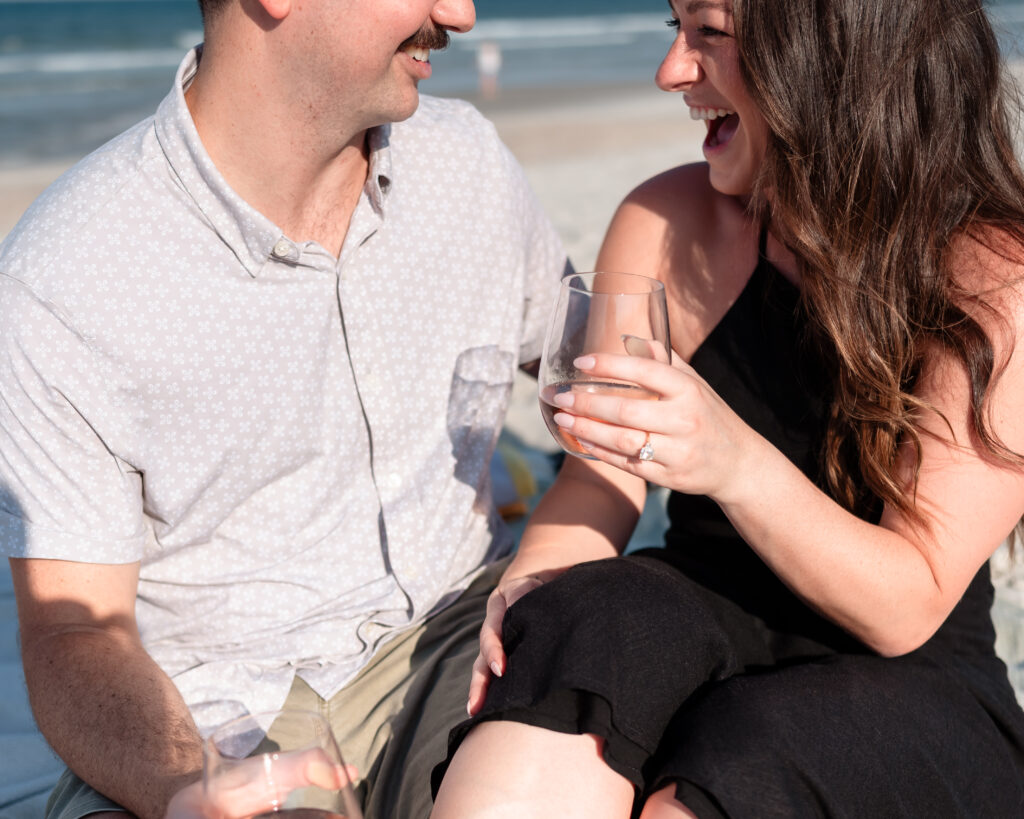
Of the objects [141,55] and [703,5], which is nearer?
[703,5]

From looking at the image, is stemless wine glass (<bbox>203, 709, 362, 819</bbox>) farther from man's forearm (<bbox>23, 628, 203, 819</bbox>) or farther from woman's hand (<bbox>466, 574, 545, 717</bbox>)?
man's forearm (<bbox>23, 628, 203, 819</bbox>)

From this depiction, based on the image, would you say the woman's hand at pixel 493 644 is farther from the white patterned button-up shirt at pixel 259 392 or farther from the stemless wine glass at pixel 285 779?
the stemless wine glass at pixel 285 779

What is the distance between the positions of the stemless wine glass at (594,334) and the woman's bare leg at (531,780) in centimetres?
51

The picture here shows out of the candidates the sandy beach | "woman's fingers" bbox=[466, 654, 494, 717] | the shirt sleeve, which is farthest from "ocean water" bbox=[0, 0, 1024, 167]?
the shirt sleeve

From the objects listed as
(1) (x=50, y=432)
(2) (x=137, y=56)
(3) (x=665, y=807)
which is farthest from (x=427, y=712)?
(2) (x=137, y=56)

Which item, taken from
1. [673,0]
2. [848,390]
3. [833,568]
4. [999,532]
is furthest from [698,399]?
[673,0]

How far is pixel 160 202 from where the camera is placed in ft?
8.25

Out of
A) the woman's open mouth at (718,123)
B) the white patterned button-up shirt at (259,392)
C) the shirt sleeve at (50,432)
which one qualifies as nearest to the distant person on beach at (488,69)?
the white patterned button-up shirt at (259,392)

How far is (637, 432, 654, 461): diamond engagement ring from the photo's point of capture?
71.6 inches

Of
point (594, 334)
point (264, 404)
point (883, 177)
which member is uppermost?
point (883, 177)

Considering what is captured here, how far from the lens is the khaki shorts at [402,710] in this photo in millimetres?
2457

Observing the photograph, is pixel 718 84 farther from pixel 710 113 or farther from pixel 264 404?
pixel 264 404

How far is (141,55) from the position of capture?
25.9 meters

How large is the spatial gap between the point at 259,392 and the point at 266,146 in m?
0.60
